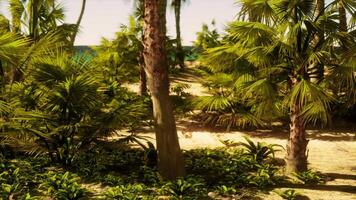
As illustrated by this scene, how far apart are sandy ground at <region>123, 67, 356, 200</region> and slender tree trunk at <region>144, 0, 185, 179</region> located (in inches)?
67.8

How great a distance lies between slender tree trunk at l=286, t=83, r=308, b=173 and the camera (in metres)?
6.98

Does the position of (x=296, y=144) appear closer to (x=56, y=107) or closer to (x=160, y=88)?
(x=160, y=88)

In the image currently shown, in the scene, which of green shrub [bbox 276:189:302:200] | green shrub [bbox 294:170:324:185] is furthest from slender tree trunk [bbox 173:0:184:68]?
green shrub [bbox 276:189:302:200]

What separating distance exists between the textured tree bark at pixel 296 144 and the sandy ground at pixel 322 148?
21.7 inches

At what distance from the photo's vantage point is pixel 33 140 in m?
7.39

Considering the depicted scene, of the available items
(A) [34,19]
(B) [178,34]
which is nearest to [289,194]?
(A) [34,19]

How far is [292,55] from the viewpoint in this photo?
6711 millimetres

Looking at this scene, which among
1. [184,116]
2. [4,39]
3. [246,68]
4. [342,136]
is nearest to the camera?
[4,39]

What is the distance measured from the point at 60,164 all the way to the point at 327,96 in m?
5.17

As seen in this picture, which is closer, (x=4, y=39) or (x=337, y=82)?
(x=4, y=39)

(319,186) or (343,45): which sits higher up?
(343,45)

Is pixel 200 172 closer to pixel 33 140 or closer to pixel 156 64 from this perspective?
pixel 156 64

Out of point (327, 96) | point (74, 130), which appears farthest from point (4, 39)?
point (327, 96)

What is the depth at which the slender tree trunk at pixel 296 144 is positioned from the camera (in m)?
6.98
